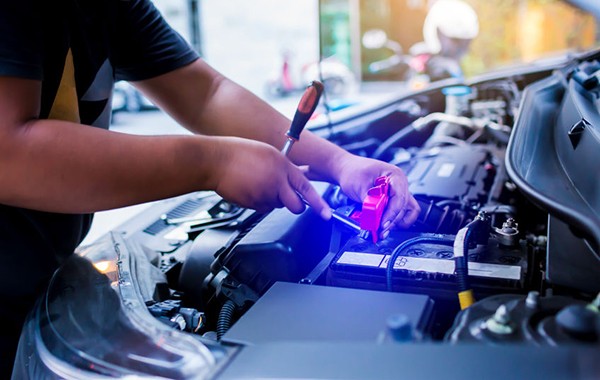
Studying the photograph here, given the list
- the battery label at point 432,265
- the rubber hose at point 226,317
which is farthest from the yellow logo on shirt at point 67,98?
the battery label at point 432,265

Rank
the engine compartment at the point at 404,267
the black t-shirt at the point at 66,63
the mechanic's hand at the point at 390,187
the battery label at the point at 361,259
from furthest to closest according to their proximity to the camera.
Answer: the mechanic's hand at the point at 390,187 < the battery label at the point at 361,259 < the black t-shirt at the point at 66,63 < the engine compartment at the point at 404,267

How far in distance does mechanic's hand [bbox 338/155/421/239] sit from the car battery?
51mm

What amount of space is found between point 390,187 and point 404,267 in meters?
0.19

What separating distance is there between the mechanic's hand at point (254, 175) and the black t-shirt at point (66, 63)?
0.61 feet

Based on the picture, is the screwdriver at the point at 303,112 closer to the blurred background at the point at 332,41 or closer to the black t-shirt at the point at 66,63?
the black t-shirt at the point at 66,63

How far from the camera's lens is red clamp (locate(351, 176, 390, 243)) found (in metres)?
0.90

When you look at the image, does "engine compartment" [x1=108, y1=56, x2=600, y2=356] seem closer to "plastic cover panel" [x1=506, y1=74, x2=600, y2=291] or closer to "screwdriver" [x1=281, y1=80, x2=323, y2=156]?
"plastic cover panel" [x1=506, y1=74, x2=600, y2=291]

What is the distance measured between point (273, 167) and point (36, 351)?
1.40ft

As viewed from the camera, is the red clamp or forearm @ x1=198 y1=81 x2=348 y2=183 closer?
the red clamp

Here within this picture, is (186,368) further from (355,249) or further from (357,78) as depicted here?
(357,78)

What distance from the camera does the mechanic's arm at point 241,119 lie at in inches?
41.3

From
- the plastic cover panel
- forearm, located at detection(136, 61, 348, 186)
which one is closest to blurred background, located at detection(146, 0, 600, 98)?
the plastic cover panel

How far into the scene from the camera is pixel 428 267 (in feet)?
Result: 2.70

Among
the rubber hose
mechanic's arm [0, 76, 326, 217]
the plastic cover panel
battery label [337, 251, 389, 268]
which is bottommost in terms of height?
the rubber hose
